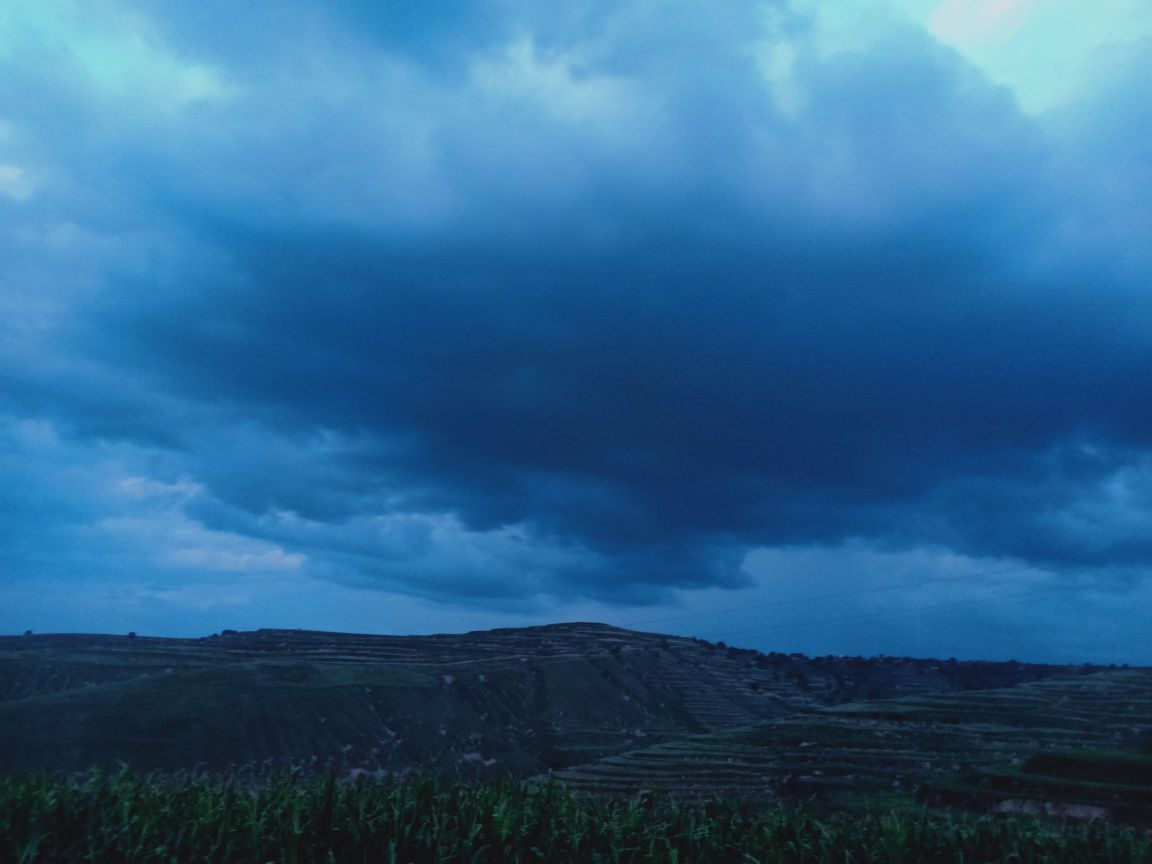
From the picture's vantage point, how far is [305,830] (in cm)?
1611

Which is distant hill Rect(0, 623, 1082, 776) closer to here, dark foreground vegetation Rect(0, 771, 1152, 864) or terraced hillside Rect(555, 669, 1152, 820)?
terraced hillside Rect(555, 669, 1152, 820)

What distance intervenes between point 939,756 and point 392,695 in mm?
44385

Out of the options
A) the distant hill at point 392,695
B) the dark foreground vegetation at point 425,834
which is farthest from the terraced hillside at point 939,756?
the dark foreground vegetation at point 425,834

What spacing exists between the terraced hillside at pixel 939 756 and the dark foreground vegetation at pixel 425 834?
31.8 m

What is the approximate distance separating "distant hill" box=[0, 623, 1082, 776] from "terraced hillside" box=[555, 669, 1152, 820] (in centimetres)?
1006

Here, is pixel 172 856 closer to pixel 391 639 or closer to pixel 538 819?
pixel 538 819

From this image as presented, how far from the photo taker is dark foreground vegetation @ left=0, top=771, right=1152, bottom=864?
15367 mm

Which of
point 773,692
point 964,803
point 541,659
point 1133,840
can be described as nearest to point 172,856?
point 1133,840

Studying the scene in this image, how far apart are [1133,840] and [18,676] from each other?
76544 millimetres

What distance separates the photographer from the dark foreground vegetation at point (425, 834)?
1537cm

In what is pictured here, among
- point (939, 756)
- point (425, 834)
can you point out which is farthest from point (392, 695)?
point (425, 834)

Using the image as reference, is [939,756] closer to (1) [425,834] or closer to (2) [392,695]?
(2) [392,695]

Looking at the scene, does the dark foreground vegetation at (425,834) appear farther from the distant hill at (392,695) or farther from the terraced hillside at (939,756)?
the terraced hillside at (939,756)

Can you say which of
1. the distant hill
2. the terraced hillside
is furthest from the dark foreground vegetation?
the terraced hillside
